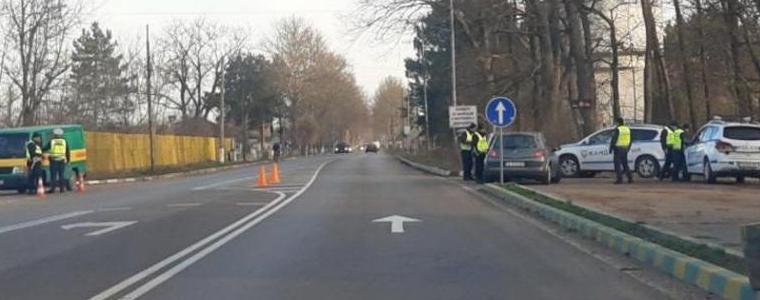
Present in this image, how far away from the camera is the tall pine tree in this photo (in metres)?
77.3

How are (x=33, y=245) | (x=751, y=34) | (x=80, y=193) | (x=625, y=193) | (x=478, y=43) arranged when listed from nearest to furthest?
1. (x=33, y=245)
2. (x=625, y=193)
3. (x=80, y=193)
4. (x=751, y=34)
5. (x=478, y=43)

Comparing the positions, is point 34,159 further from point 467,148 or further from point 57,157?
point 467,148

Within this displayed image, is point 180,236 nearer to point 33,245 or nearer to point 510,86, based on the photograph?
point 33,245

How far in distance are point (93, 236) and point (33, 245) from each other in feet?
4.07

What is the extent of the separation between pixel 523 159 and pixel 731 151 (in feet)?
18.0

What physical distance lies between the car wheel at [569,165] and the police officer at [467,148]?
2.73 meters

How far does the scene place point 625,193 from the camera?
23.1 meters

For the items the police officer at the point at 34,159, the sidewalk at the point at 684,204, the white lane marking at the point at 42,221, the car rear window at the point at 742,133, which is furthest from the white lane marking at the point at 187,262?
the police officer at the point at 34,159

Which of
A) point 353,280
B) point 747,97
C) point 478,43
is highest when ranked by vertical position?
point 478,43

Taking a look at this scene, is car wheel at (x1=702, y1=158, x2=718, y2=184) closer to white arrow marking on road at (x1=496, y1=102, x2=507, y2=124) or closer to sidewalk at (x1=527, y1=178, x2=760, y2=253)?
sidewalk at (x1=527, y1=178, x2=760, y2=253)

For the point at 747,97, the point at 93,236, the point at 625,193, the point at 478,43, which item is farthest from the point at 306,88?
the point at 93,236

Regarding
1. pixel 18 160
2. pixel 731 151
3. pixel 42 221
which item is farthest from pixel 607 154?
pixel 42 221

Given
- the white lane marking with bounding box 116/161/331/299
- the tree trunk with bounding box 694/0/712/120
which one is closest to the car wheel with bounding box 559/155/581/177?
the tree trunk with bounding box 694/0/712/120

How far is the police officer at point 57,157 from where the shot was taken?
98.7 feet
